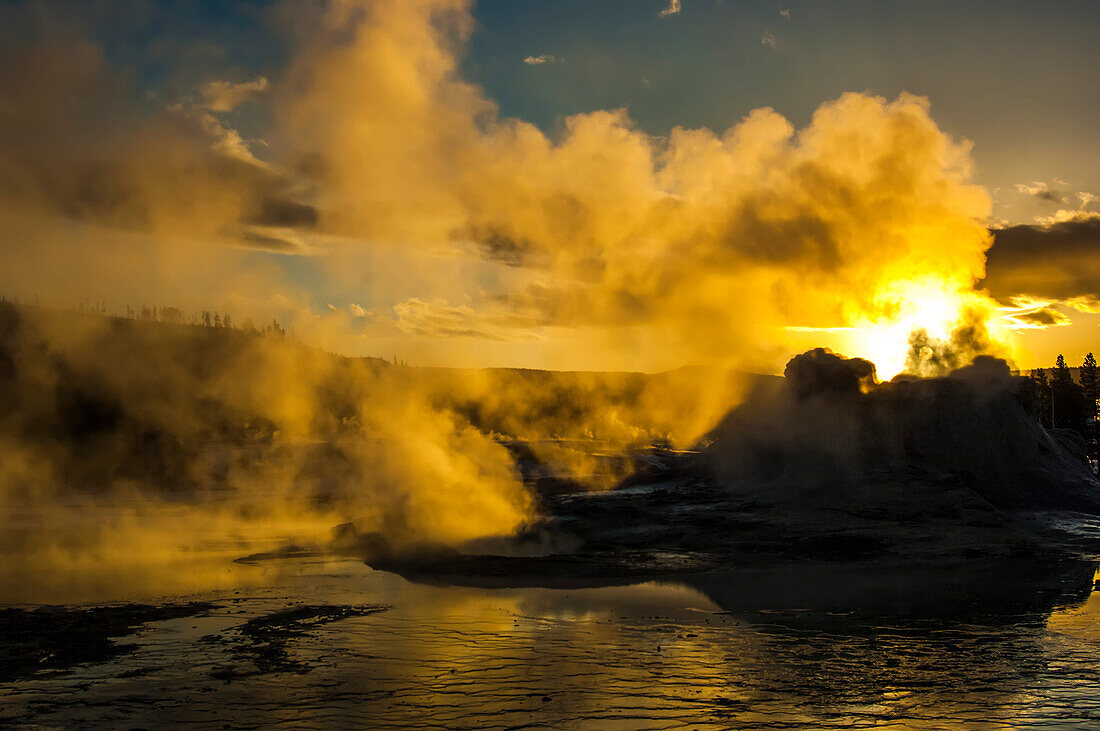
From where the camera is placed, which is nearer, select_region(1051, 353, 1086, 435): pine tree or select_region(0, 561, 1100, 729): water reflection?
select_region(0, 561, 1100, 729): water reflection

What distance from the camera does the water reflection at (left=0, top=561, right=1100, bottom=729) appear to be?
9.52m

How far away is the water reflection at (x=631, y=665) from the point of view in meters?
9.52

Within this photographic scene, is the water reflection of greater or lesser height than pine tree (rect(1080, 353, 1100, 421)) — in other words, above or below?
below

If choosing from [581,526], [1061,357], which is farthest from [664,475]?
[1061,357]

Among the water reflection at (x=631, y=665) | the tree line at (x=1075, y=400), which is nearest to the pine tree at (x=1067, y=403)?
the tree line at (x=1075, y=400)

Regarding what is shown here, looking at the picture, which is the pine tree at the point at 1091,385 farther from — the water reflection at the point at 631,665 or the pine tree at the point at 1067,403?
the water reflection at the point at 631,665

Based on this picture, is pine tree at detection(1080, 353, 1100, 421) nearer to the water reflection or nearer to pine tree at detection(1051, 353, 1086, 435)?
pine tree at detection(1051, 353, 1086, 435)

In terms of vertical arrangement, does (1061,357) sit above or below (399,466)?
above

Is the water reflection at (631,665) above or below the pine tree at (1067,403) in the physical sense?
below

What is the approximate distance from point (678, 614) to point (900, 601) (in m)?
4.60

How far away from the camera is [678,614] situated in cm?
1545

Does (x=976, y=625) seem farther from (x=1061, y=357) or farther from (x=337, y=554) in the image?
(x=1061, y=357)

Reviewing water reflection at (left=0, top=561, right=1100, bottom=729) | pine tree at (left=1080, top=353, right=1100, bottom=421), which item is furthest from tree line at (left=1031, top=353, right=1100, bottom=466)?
water reflection at (left=0, top=561, right=1100, bottom=729)

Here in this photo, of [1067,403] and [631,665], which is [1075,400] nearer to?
[1067,403]
